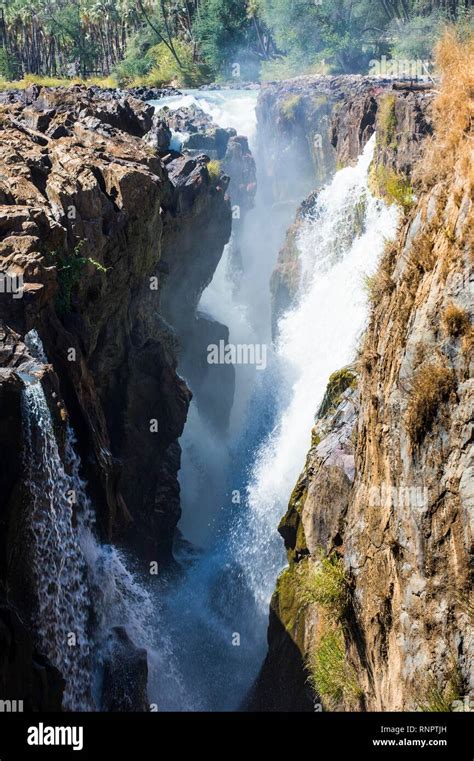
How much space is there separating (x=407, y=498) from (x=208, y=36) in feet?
259

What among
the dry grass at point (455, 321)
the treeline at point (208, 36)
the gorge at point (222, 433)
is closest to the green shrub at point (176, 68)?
the treeline at point (208, 36)

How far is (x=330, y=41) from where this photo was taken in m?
74.2

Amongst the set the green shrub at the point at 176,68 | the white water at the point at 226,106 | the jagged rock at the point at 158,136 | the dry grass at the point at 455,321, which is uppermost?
the green shrub at the point at 176,68

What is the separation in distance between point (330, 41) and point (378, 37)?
4.19 meters

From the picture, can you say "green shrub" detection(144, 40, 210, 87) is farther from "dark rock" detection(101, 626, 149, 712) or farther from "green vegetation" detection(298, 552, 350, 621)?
"green vegetation" detection(298, 552, 350, 621)

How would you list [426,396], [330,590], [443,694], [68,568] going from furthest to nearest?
1. [68,568]
2. [330,590]
3. [426,396]
4. [443,694]

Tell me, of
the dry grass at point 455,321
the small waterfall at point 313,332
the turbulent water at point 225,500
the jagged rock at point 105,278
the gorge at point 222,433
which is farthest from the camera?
the small waterfall at point 313,332

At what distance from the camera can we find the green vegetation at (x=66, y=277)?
21172mm

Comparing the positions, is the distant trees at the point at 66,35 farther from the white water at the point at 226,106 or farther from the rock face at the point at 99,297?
the rock face at the point at 99,297

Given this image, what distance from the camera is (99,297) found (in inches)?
917

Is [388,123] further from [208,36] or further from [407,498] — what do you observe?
[208,36]

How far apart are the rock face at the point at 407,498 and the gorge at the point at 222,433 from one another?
50 millimetres

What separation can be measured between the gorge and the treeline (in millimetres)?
32147

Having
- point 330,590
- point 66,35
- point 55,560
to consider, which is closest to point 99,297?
point 55,560
